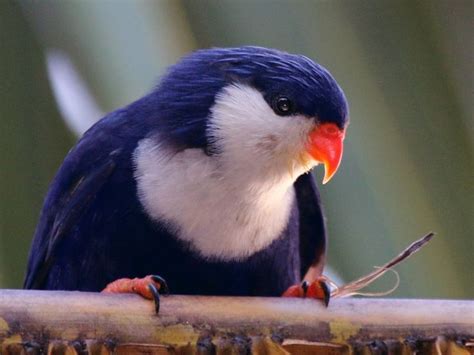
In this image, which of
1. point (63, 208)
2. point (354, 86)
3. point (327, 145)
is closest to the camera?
point (327, 145)

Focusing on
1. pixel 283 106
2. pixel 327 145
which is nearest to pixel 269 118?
pixel 283 106

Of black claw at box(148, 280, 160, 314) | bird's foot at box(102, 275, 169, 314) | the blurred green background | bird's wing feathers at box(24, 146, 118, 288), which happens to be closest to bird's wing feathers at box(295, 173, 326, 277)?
the blurred green background

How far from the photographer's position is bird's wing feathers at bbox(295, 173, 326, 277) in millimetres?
2387

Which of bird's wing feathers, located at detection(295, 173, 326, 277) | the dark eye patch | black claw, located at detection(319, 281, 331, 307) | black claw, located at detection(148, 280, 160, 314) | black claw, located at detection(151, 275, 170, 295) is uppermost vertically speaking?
the dark eye patch

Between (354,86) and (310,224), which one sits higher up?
(354,86)

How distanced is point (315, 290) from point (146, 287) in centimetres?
40

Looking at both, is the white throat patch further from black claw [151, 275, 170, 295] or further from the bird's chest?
black claw [151, 275, 170, 295]

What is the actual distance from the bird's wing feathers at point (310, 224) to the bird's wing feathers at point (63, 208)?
59 centimetres

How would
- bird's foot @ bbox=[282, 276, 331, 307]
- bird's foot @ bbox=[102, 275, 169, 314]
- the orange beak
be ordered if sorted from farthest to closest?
the orange beak, bird's foot @ bbox=[282, 276, 331, 307], bird's foot @ bbox=[102, 275, 169, 314]

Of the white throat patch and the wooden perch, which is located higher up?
the white throat patch

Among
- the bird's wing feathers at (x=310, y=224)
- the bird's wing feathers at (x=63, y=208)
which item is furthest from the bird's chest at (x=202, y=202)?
the bird's wing feathers at (x=310, y=224)

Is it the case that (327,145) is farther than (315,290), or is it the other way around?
(327,145)

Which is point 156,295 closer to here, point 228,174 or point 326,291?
point 326,291

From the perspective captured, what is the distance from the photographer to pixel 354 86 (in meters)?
2.25
